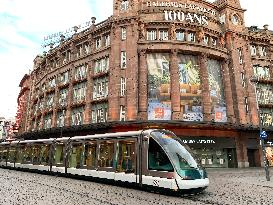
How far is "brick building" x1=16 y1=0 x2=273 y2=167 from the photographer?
99.5 ft

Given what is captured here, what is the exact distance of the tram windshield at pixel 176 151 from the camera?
438 inches

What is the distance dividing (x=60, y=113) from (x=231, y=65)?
25.4 m

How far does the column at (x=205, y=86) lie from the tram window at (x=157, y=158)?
64.7 feet

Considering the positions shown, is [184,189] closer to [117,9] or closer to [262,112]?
[117,9]

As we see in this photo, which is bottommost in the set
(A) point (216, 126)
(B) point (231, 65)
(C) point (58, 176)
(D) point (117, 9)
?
(C) point (58, 176)

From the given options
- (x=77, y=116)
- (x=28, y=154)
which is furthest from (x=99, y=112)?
(x=28, y=154)

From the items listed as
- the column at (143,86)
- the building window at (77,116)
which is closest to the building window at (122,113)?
the column at (143,86)

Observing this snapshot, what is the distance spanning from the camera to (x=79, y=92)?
120 ft

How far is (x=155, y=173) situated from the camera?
11750mm

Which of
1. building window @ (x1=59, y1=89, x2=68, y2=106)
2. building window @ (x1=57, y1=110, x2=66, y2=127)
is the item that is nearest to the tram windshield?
building window @ (x1=57, y1=110, x2=66, y2=127)

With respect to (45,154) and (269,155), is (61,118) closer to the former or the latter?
→ (45,154)

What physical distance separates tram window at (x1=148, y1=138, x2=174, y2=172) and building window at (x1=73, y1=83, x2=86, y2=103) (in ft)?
81.3

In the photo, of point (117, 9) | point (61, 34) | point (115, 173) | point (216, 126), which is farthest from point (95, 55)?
point (115, 173)

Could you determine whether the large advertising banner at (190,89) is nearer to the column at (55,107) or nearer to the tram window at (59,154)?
the tram window at (59,154)
